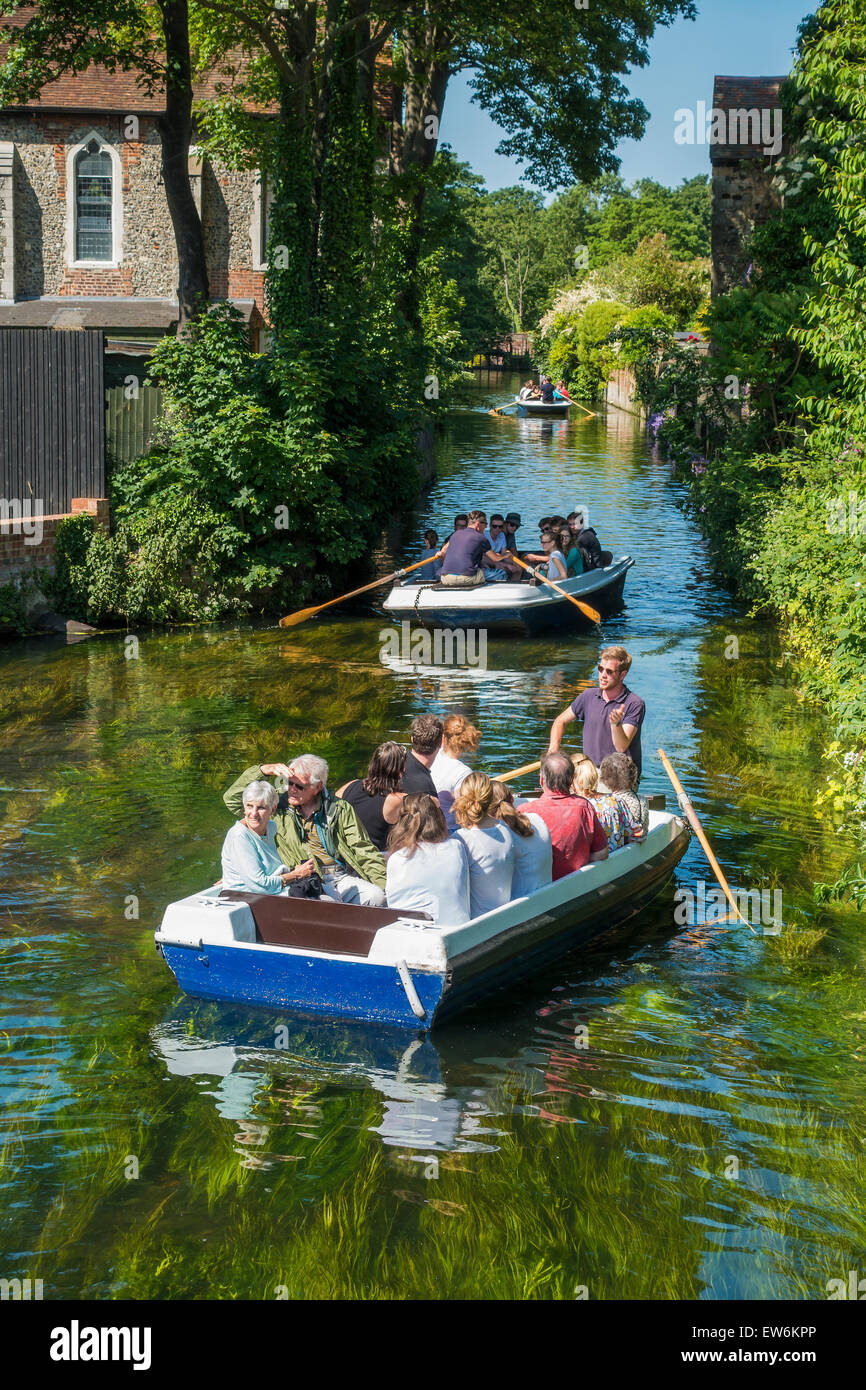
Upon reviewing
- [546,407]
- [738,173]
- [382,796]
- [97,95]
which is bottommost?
[382,796]

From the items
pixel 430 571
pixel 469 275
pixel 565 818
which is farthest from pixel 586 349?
pixel 565 818

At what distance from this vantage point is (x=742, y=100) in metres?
27.8

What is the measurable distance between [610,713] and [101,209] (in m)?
27.6

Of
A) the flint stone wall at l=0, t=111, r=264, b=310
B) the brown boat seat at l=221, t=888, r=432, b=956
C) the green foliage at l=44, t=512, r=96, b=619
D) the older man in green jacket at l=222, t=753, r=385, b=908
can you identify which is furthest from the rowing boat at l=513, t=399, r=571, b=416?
the brown boat seat at l=221, t=888, r=432, b=956

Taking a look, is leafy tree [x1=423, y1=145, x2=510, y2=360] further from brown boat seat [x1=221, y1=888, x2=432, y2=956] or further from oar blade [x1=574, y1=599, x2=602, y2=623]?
brown boat seat [x1=221, y1=888, x2=432, y2=956]

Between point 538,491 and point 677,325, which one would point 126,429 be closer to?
point 538,491

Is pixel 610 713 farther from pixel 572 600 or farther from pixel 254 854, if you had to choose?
pixel 572 600

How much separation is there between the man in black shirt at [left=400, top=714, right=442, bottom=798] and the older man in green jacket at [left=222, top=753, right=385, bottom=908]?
552mm

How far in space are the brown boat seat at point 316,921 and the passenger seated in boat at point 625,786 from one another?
217 cm

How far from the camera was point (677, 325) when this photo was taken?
58312 mm

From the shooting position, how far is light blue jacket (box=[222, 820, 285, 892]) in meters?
8.12

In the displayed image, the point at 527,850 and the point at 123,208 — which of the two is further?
the point at 123,208
